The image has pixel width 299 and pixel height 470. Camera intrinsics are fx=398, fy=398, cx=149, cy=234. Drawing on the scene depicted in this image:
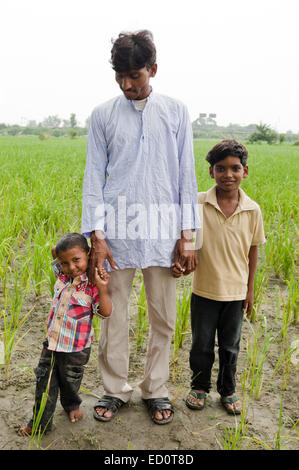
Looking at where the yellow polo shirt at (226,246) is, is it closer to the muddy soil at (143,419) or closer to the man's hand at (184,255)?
the man's hand at (184,255)

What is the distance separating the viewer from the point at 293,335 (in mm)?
2381

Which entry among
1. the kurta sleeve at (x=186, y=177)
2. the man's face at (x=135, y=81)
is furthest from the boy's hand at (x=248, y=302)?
the man's face at (x=135, y=81)

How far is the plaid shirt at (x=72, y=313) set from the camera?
150 centimetres

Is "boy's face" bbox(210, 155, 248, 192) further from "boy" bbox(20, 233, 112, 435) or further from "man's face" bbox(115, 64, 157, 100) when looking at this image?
"boy" bbox(20, 233, 112, 435)

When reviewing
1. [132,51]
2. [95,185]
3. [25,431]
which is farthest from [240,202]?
[25,431]

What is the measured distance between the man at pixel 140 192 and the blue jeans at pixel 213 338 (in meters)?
0.15

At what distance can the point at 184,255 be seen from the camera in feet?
5.20

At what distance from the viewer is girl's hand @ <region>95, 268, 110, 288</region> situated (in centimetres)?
149

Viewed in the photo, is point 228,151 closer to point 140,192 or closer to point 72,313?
point 140,192

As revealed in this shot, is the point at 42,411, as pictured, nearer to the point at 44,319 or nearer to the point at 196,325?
the point at 196,325

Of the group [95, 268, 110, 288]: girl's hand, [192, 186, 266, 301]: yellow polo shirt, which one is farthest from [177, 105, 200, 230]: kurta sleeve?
[95, 268, 110, 288]: girl's hand

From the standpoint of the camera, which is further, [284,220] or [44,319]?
[284,220]
